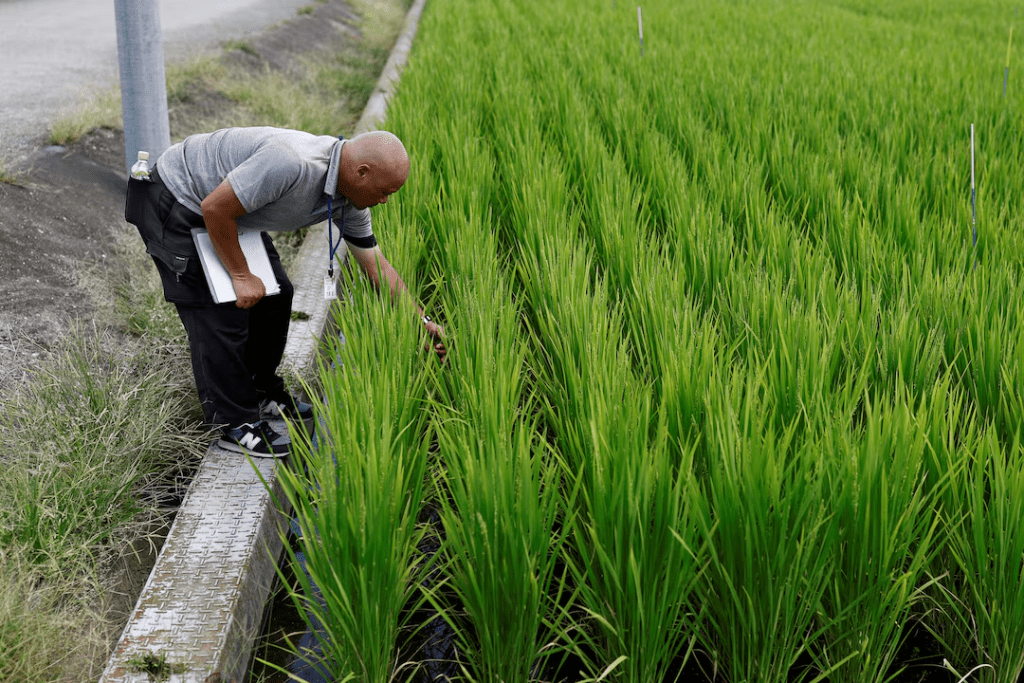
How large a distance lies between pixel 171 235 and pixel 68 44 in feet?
→ 19.8

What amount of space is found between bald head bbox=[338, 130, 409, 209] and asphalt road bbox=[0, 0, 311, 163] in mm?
2047

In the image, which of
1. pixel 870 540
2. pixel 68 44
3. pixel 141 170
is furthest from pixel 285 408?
pixel 68 44

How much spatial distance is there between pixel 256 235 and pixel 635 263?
0.97 m

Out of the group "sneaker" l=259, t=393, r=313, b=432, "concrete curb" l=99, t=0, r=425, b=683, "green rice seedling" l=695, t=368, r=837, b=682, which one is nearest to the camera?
"green rice seedling" l=695, t=368, r=837, b=682

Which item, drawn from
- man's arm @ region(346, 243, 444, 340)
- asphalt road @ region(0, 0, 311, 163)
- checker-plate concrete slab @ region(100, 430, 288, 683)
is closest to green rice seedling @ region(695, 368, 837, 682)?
checker-plate concrete slab @ region(100, 430, 288, 683)

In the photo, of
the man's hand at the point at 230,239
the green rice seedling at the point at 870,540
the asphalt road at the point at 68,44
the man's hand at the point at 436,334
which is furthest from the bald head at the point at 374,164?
the asphalt road at the point at 68,44

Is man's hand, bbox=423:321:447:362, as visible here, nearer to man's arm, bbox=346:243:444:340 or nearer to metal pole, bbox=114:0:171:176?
man's arm, bbox=346:243:444:340

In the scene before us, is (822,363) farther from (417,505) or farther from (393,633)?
(393,633)

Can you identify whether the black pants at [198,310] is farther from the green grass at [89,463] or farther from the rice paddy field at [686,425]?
the rice paddy field at [686,425]

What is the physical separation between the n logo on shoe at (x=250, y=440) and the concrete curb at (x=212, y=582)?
38 mm

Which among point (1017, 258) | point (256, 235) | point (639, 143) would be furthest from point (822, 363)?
point (639, 143)

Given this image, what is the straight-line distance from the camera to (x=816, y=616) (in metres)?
1.54

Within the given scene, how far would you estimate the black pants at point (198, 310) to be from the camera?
2.00m

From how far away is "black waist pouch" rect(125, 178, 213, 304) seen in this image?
1.99m
